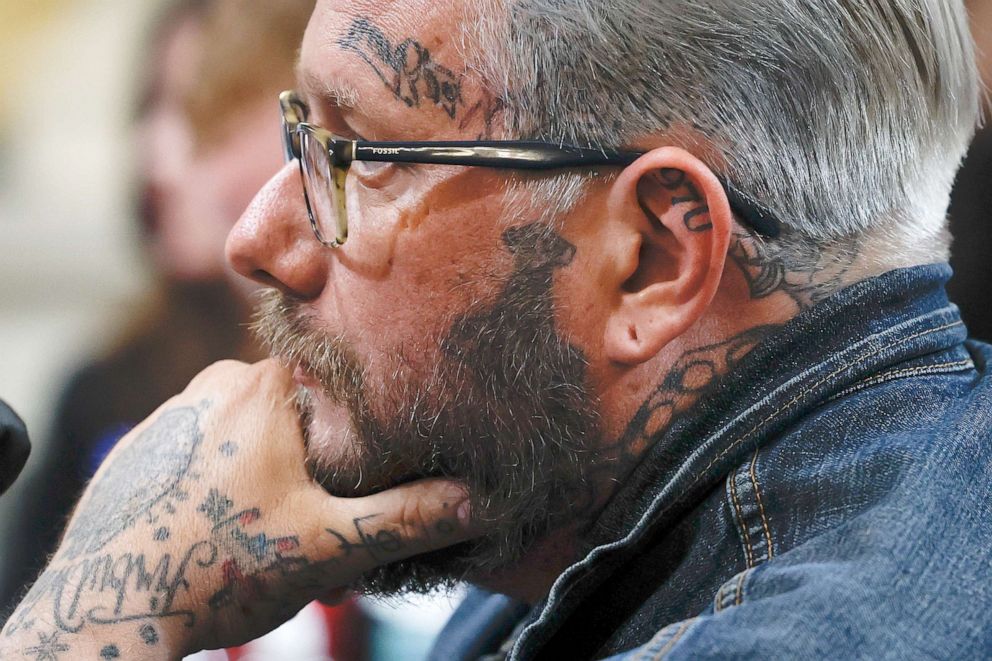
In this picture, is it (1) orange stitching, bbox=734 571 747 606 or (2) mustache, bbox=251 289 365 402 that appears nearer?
(1) orange stitching, bbox=734 571 747 606

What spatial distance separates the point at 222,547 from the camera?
1.24 meters

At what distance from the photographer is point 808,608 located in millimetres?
754

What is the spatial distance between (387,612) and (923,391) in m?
1.71

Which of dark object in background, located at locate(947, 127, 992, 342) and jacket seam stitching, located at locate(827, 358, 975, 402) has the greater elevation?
jacket seam stitching, located at locate(827, 358, 975, 402)

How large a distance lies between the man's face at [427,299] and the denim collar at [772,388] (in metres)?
0.10

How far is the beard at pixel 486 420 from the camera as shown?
3.72 ft

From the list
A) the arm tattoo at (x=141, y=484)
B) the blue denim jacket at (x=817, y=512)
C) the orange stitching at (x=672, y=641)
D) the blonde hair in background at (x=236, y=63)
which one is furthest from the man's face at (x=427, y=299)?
the blonde hair in background at (x=236, y=63)

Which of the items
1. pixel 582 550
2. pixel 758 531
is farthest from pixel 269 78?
pixel 758 531

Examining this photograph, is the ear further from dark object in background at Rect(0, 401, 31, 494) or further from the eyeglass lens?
dark object in background at Rect(0, 401, 31, 494)

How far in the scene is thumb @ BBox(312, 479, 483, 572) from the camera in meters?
1.20

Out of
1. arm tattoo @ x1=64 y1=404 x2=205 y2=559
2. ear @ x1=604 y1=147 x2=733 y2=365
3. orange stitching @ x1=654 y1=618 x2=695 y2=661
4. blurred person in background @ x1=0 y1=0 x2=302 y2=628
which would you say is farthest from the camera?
blurred person in background @ x1=0 y1=0 x2=302 y2=628

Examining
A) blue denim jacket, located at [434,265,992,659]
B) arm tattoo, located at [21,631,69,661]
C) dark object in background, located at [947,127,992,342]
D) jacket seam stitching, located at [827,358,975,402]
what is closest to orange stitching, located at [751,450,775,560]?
blue denim jacket, located at [434,265,992,659]

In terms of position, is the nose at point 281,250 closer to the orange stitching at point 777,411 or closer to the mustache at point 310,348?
the mustache at point 310,348

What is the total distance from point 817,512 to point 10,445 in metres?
1.04
